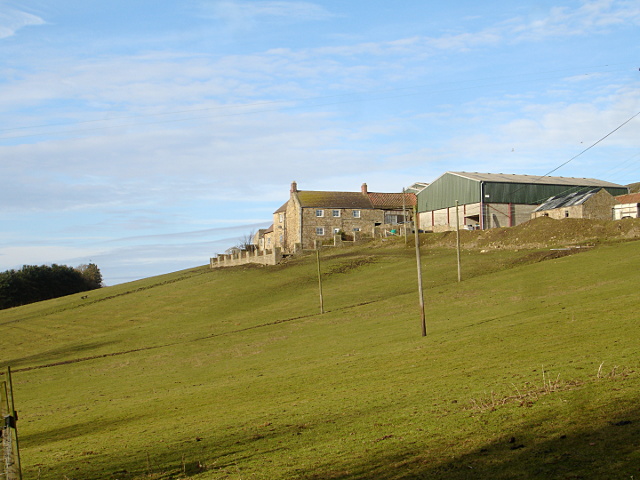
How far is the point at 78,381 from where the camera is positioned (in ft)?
135

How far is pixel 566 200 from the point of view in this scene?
86188mm

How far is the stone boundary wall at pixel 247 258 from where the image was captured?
3797 inches

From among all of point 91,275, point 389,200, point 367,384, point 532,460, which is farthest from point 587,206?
point 91,275

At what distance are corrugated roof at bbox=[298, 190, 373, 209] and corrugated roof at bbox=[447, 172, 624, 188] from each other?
2290cm

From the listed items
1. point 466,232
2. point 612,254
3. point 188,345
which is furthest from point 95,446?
point 466,232

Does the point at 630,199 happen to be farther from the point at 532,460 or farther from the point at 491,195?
the point at 532,460

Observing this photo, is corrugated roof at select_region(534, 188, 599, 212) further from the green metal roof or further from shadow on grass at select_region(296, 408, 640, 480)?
shadow on grass at select_region(296, 408, 640, 480)

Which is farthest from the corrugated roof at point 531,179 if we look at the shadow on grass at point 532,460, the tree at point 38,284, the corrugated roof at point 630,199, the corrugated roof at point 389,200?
the tree at point 38,284

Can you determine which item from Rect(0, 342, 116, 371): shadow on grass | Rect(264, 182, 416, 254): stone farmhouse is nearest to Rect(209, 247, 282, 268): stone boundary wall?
Rect(264, 182, 416, 254): stone farmhouse

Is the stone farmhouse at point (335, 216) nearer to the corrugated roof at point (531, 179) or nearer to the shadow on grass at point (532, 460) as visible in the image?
the corrugated roof at point (531, 179)

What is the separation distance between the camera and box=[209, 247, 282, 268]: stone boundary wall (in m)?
96.4

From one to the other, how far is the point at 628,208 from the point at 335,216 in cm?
4951

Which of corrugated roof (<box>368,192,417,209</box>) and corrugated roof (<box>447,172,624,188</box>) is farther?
corrugated roof (<box>368,192,417,209</box>)

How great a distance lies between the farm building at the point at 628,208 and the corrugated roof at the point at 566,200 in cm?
368
